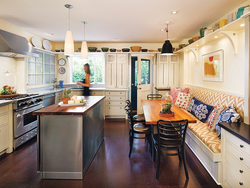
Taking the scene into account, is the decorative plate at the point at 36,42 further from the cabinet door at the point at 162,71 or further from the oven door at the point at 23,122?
the cabinet door at the point at 162,71

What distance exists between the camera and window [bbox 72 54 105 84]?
20.7 ft

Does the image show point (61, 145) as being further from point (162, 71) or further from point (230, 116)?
point (162, 71)

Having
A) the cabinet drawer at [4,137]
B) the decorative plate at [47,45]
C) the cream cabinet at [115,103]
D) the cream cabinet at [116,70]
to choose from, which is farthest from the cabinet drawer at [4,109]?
the cream cabinet at [116,70]

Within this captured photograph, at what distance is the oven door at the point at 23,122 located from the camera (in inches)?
127

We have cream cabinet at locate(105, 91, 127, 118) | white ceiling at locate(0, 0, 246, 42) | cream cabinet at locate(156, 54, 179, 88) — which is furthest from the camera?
cream cabinet at locate(156, 54, 179, 88)

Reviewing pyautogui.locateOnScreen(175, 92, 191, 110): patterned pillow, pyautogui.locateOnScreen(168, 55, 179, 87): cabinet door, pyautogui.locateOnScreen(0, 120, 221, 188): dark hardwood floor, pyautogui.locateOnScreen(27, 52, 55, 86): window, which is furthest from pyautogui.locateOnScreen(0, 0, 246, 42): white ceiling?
pyautogui.locateOnScreen(0, 120, 221, 188): dark hardwood floor

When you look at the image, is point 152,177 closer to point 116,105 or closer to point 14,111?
point 14,111

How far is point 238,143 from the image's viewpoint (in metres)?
1.80

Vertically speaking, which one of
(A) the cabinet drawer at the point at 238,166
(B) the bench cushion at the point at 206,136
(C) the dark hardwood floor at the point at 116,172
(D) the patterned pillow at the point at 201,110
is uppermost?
(D) the patterned pillow at the point at 201,110

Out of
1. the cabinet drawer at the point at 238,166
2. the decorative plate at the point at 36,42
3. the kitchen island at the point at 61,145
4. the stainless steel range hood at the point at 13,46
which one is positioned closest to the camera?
the cabinet drawer at the point at 238,166

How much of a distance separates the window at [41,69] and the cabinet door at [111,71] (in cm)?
182

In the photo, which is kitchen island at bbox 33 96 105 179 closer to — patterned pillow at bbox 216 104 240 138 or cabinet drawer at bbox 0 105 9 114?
cabinet drawer at bbox 0 105 9 114

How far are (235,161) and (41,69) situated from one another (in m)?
5.09

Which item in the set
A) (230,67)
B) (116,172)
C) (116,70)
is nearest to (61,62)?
(116,70)
